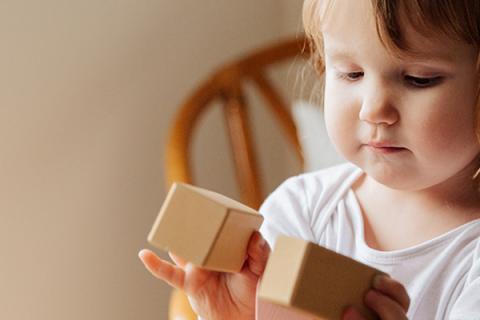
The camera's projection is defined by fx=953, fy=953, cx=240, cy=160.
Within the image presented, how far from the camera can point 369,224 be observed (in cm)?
100

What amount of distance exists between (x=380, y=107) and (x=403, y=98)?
0.02 meters

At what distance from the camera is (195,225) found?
810mm

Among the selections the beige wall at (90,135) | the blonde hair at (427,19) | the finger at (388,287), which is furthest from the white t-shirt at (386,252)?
the beige wall at (90,135)

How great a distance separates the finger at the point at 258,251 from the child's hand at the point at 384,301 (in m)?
0.14

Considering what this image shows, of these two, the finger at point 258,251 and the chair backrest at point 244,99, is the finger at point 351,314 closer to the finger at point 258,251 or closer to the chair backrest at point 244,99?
the finger at point 258,251

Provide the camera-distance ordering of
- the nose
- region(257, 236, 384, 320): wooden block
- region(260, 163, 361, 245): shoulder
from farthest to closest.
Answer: region(260, 163, 361, 245): shoulder < the nose < region(257, 236, 384, 320): wooden block

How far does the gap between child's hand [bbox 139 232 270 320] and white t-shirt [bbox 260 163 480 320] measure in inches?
5.2

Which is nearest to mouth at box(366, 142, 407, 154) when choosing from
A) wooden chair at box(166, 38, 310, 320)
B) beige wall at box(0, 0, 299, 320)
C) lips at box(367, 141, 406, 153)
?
lips at box(367, 141, 406, 153)

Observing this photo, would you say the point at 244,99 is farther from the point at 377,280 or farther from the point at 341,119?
the point at 377,280

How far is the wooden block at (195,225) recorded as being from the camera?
2.64ft

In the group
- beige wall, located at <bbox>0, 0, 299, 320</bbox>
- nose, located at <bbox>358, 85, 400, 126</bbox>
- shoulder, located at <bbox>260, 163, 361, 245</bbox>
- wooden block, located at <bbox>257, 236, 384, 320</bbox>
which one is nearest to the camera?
wooden block, located at <bbox>257, 236, 384, 320</bbox>

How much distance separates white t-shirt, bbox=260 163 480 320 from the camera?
918 millimetres

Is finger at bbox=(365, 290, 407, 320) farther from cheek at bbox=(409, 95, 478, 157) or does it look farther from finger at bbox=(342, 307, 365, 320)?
cheek at bbox=(409, 95, 478, 157)

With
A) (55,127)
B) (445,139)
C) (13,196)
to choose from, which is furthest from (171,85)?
(445,139)
